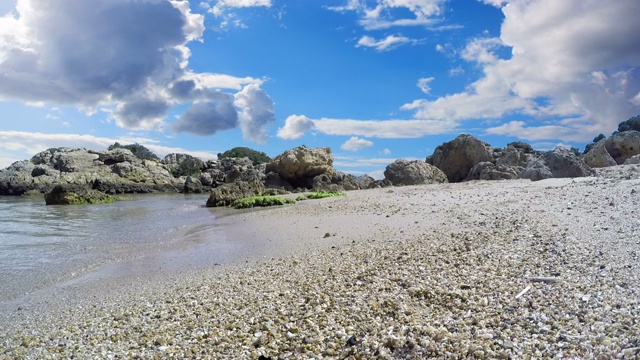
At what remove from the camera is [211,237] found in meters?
11.2

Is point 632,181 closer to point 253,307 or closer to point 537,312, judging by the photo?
point 537,312

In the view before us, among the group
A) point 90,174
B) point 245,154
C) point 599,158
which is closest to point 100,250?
point 599,158

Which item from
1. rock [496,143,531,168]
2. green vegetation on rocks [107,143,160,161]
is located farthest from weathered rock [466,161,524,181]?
green vegetation on rocks [107,143,160,161]

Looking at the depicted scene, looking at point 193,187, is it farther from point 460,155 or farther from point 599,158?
point 599,158

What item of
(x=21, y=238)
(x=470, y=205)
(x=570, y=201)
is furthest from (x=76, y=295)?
(x=570, y=201)

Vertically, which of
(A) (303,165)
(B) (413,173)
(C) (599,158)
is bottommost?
(B) (413,173)

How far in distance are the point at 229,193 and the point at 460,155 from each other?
16253mm

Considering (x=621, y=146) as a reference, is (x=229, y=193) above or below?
below

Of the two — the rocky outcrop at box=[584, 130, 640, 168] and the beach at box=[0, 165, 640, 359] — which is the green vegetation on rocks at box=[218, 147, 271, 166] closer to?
the rocky outcrop at box=[584, 130, 640, 168]

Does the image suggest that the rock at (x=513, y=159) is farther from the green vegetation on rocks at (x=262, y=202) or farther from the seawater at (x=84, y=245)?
the seawater at (x=84, y=245)

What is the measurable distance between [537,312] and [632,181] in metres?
10.0

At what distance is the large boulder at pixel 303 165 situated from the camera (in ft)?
113

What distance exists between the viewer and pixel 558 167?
19234 millimetres

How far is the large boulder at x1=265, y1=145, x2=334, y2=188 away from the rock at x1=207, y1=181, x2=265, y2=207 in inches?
381
